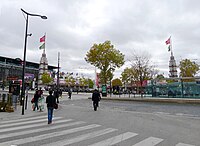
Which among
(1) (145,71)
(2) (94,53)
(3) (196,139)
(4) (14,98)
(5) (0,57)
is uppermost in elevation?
(5) (0,57)

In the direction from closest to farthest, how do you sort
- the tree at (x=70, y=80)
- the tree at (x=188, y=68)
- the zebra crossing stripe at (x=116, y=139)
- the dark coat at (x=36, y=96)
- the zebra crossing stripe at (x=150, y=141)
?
the zebra crossing stripe at (x=150, y=141), the zebra crossing stripe at (x=116, y=139), the dark coat at (x=36, y=96), the tree at (x=188, y=68), the tree at (x=70, y=80)

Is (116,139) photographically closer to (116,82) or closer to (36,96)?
(36,96)

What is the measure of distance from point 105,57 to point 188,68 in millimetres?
25110

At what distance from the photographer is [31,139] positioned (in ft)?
21.2

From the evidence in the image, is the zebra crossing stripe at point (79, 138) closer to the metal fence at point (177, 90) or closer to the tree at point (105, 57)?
the metal fence at point (177, 90)

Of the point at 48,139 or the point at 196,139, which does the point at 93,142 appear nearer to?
the point at 48,139

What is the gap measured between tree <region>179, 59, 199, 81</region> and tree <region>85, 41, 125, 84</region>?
20581 millimetres

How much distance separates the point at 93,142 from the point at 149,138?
2.05 metres

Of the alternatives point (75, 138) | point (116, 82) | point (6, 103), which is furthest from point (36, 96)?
point (116, 82)

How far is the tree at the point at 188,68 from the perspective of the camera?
1935 inches

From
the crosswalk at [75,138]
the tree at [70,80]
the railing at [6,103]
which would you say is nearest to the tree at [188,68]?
the railing at [6,103]

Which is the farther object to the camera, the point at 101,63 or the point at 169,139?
the point at 101,63

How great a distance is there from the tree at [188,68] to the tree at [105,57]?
20.6 metres

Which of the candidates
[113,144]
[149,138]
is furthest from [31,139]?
[149,138]
